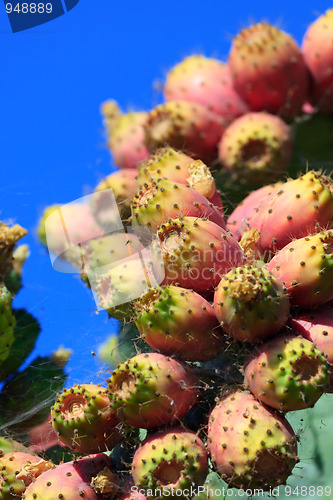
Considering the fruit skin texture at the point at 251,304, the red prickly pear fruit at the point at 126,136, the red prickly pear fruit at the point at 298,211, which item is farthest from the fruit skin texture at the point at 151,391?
the red prickly pear fruit at the point at 126,136

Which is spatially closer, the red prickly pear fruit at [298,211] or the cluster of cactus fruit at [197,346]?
the cluster of cactus fruit at [197,346]

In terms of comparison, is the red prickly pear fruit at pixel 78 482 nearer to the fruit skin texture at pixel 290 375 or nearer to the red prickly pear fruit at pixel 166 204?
the fruit skin texture at pixel 290 375

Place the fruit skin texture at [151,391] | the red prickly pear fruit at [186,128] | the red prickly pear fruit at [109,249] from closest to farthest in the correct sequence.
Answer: the fruit skin texture at [151,391] → the red prickly pear fruit at [109,249] → the red prickly pear fruit at [186,128]

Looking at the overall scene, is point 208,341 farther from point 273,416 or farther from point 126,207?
point 126,207

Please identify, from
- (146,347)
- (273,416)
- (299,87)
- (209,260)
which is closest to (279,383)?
(273,416)

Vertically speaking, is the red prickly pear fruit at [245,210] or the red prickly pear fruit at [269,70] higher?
the red prickly pear fruit at [269,70]

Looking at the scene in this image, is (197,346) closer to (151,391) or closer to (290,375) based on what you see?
(151,391)

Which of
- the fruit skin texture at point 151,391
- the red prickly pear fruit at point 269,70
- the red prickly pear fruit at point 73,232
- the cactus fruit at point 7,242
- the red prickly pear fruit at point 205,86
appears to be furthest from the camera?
the red prickly pear fruit at point 205,86
